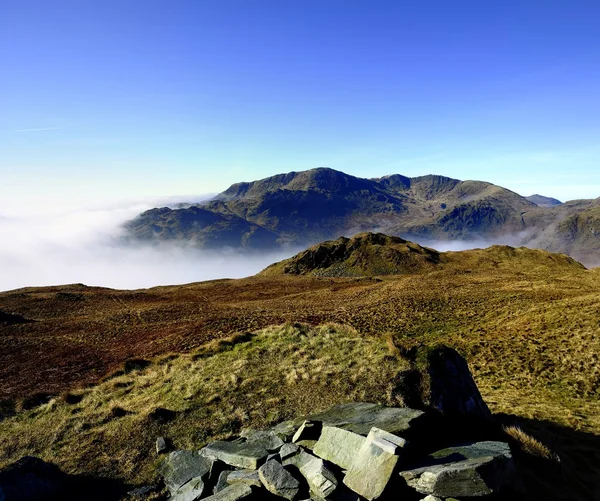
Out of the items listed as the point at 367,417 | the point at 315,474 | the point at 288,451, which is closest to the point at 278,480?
the point at 315,474

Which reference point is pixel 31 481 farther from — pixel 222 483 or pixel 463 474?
pixel 463 474

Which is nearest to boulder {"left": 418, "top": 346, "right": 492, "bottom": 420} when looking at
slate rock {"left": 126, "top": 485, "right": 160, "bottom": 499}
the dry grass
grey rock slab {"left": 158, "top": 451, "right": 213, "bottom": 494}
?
the dry grass

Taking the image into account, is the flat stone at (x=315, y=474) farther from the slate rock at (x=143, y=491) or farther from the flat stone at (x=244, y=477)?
the slate rock at (x=143, y=491)

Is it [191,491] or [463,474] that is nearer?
[463,474]

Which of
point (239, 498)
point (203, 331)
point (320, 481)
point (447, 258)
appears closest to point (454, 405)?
point (320, 481)

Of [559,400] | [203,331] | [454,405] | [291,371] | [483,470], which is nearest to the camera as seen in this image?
[483,470]

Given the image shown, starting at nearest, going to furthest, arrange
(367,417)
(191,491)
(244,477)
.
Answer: (244,477)
(191,491)
(367,417)

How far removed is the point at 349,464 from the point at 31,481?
9.82 m

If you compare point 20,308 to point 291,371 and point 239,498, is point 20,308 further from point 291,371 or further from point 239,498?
point 239,498

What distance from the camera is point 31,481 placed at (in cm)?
1110

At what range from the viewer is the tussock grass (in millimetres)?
14242

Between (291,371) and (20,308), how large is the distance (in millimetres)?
67358

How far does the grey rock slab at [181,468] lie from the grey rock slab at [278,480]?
2.57m

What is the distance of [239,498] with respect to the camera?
9234 mm
